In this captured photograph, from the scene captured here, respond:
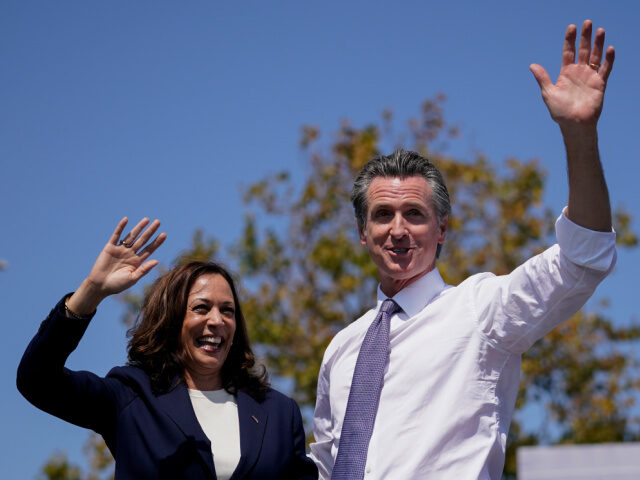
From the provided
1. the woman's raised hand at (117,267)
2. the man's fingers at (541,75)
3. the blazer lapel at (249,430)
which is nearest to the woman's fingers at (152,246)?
the woman's raised hand at (117,267)

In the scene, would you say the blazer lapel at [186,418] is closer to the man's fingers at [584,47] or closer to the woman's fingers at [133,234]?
the woman's fingers at [133,234]

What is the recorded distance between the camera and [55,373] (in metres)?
3.64

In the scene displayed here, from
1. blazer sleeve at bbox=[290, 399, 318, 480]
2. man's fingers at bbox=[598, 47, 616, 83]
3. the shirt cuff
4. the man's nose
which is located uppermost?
man's fingers at bbox=[598, 47, 616, 83]

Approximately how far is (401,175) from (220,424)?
1425 millimetres

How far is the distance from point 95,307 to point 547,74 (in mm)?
2030

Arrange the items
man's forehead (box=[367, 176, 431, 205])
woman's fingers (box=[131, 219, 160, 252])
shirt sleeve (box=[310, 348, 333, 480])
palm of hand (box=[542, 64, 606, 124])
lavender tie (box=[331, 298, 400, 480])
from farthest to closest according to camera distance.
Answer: shirt sleeve (box=[310, 348, 333, 480]), man's forehead (box=[367, 176, 431, 205]), woman's fingers (box=[131, 219, 160, 252]), lavender tie (box=[331, 298, 400, 480]), palm of hand (box=[542, 64, 606, 124])

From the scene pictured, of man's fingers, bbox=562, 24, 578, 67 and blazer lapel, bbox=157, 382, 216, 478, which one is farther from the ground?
man's fingers, bbox=562, 24, 578, 67

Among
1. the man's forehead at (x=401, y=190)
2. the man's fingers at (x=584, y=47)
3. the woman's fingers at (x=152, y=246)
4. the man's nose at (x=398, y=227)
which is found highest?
the man's fingers at (x=584, y=47)

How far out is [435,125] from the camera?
17.0m

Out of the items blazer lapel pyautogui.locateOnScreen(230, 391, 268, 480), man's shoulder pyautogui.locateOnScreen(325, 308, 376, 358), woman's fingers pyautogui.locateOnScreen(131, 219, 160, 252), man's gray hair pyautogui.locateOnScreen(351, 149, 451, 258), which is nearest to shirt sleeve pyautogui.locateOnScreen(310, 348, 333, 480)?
man's shoulder pyautogui.locateOnScreen(325, 308, 376, 358)

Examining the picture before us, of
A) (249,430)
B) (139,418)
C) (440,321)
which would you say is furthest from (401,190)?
(139,418)

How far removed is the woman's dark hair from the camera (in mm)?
4250

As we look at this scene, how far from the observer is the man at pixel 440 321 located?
10.6 ft

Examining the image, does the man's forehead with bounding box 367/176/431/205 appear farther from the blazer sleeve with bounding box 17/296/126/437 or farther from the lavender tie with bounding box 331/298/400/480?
the blazer sleeve with bounding box 17/296/126/437
